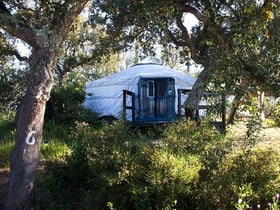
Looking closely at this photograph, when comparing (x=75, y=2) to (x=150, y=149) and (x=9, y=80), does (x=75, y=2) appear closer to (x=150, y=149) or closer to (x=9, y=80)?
(x=150, y=149)

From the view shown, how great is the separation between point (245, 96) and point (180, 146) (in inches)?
36.8

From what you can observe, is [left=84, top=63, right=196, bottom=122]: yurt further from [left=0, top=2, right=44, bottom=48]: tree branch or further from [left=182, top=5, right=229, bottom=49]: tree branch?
[left=0, top=2, right=44, bottom=48]: tree branch

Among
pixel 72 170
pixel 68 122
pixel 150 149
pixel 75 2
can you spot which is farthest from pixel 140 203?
pixel 68 122

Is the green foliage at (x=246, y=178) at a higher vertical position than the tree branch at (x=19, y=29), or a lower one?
lower

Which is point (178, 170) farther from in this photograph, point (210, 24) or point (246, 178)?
point (210, 24)

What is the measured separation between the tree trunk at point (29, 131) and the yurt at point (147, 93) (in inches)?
323

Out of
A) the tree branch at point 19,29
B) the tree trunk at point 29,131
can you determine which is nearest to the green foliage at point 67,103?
the tree trunk at point 29,131

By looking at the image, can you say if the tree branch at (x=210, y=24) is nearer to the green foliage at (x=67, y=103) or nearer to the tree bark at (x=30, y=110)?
the tree bark at (x=30, y=110)

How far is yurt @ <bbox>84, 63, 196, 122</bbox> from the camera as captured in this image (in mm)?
12570

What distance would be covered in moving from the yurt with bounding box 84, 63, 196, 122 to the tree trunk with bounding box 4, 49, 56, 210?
822cm

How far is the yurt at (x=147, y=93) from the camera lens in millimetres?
12570

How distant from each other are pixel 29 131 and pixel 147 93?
932 centimetres

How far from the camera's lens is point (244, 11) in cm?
427

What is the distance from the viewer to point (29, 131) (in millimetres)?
3766
